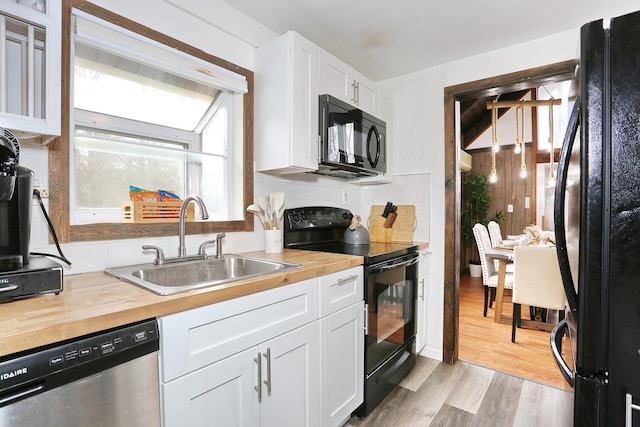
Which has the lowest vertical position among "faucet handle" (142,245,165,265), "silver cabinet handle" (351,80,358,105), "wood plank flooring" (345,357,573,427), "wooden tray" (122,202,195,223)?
"wood plank flooring" (345,357,573,427)

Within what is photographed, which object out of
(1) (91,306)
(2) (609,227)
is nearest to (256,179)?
(1) (91,306)

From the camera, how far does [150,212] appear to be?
155 centimetres

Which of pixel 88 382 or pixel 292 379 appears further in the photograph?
pixel 292 379

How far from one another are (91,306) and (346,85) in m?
1.90

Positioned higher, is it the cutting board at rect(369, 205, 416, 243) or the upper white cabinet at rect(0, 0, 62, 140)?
the upper white cabinet at rect(0, 0, 62, 140)

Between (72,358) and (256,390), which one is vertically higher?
(72,358)

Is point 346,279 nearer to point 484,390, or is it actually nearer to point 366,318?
point 366,318

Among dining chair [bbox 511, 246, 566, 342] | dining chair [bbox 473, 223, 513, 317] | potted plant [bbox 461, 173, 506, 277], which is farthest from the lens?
potted plant [bbox 461, 173, 506, 277]

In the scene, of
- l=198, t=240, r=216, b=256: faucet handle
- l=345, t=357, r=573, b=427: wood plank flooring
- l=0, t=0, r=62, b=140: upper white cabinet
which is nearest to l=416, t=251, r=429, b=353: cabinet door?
l=345, t=357, r=573, b=427: wood plank flooring

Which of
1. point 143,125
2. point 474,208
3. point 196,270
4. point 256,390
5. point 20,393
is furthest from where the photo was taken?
point 474,208

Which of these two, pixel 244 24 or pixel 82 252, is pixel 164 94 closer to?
pixel 244 24

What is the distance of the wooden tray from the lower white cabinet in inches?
28.8

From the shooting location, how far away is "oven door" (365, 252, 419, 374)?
1.83m

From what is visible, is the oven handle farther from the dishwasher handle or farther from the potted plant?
A: the potted plant
